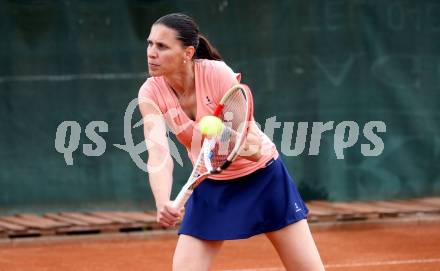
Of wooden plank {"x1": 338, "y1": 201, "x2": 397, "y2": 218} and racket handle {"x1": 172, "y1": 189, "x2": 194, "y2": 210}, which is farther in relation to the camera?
wooden plank {"x1": 338, "y1": 201, "x2": 397, "y2": 218}

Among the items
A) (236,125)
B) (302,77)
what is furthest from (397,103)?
(236,125)

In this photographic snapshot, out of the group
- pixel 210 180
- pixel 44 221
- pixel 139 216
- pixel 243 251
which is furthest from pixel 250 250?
pixel 210 180

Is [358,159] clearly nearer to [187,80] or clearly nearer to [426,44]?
[426,44]

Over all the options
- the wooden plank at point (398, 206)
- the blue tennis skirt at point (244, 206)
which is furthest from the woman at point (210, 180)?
the wooden plank at point (398, 206)

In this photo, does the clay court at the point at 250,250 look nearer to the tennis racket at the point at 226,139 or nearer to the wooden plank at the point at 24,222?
the wooden plank at the point at 24,222

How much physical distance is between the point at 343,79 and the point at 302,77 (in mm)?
370

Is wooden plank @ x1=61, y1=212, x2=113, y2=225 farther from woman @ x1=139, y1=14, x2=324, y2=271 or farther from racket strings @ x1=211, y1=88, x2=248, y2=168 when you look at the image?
Result: racket strings @ x1=211, y1=88, x2=248, y2=168

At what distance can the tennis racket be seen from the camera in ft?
12.4

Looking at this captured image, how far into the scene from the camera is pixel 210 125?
12.2ft

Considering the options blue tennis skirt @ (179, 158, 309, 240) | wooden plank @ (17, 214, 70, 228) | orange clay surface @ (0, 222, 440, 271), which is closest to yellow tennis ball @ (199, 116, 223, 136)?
blue tennis skirt @ (179, 158, 309, 240)

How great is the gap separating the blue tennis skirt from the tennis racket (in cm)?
13

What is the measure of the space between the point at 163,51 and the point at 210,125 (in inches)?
14.5

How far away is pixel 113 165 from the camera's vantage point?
821 cm

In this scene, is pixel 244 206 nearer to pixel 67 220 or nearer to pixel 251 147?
pixel 251 147
